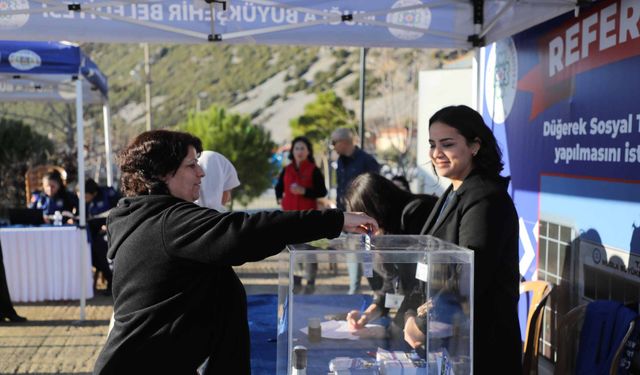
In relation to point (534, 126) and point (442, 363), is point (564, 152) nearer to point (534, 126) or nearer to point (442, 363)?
point (534, 126)

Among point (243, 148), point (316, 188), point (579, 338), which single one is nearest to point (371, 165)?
point (316, 188)

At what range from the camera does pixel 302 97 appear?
255 ft

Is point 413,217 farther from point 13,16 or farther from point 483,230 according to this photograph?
point 13,16

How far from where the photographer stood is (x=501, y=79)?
183 inches

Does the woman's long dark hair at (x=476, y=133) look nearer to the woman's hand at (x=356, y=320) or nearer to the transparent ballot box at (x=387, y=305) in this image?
the transparent ballot box at (x=387, y=305)

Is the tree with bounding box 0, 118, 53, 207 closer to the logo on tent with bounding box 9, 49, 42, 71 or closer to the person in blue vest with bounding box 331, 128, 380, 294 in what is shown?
the logo on tent with bounding box 9, 49, 42, 71

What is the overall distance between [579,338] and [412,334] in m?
1.30

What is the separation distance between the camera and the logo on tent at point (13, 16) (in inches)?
173

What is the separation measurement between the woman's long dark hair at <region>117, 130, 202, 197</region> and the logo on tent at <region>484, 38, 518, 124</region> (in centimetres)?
297

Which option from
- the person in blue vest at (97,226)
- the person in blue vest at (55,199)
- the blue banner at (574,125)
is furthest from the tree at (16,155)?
the blue banner at (574,125)

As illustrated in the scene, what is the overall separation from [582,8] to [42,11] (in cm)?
320

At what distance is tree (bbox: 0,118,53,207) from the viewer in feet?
58.9

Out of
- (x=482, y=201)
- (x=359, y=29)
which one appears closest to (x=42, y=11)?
(x=359, y=29)

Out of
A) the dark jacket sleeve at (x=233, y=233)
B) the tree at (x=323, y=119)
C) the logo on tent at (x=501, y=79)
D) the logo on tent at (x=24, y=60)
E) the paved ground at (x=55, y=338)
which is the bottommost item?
the paved ground at (x=55, y=338)
